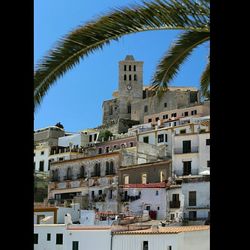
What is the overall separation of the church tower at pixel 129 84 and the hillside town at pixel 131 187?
34.3 ft

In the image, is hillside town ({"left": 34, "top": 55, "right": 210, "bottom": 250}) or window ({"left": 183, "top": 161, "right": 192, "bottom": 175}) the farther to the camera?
window ({"left": 183, "top": 161, "right": 192, "bottom": 175})

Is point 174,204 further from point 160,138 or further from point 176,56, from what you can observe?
point 176,56

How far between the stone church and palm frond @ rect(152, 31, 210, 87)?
55669 mm

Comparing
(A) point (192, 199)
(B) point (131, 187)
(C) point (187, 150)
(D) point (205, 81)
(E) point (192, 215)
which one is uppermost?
(C) point (187, 150)

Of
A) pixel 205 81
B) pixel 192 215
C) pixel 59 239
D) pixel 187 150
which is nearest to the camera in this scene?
pixel 205 81

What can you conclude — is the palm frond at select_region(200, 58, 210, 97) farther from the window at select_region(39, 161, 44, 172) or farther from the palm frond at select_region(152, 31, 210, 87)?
the window at select_region(39, 161, 44, 172)

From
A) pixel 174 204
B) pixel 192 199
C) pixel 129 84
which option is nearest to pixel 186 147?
pixel 174 204

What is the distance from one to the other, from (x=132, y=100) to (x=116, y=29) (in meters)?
70.8

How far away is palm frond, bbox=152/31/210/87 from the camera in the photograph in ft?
17.7

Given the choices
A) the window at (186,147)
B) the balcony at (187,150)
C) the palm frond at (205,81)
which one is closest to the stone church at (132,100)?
the window at (186,147)

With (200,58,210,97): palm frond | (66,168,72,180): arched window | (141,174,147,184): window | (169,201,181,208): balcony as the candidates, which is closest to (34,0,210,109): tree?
(200,58,210,97): palm frond

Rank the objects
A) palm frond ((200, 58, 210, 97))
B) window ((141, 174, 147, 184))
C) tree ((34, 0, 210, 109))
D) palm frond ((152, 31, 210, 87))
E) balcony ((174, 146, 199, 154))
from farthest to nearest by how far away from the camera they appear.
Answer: window ((141, 174, 147, 184)) < balcony ((174, 146, 199, 154)) < palm frond ((200, 58, 210, 97)) < palm frond ((152, 31, 210, 87)) < tree ((34, 0, 210, 109))

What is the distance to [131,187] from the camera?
4088 cm
